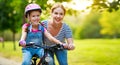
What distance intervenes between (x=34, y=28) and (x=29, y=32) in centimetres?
12

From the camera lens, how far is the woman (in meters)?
7.24

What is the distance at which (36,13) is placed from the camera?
7.05m

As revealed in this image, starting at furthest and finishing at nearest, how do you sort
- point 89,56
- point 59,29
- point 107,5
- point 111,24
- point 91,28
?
point 91,28 → point 111,24 → point 89,56 → point 107,5 → point 59,29

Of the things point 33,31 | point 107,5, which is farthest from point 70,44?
point 107,5

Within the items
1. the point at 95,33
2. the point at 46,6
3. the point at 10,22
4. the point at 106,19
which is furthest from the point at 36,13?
the point at 95,33

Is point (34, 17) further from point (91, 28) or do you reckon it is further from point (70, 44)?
point (91, 28)

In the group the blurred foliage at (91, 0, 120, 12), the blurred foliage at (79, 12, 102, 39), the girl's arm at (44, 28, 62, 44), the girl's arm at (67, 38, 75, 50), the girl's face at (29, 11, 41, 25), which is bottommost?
the blurred foliage at (79, 12, 102, 39)

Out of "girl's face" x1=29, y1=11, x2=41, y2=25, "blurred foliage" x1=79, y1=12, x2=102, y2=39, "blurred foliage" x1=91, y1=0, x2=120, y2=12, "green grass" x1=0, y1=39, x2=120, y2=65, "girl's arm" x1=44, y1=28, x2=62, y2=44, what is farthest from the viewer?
"blurred foliage" x1=79, y1=12, x2=102, y2=39

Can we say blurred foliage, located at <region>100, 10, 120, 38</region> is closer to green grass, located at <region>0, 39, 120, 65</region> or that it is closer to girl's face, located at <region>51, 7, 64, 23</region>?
green grass, located at <region>0, 39, 120, 65</region>

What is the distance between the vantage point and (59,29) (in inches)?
297

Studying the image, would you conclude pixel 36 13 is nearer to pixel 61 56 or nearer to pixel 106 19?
pixel 61 56

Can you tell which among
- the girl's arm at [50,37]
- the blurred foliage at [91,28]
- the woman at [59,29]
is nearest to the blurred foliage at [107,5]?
the woman at [59,29]

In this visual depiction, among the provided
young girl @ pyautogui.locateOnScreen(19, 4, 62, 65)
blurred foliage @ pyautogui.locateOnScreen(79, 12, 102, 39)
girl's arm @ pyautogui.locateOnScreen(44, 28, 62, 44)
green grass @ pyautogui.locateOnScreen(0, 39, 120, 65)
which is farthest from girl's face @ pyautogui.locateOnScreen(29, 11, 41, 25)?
blurred foliage @ pyautogui.locateOnScreen(79, 12, 102, 39)

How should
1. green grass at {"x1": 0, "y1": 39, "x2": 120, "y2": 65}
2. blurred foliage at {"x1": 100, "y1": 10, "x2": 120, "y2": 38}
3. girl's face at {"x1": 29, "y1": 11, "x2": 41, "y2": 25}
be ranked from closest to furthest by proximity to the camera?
girl's face at {"x1": 29, "y1": 11, "x2": 41, "y2": 25} < green grass at {"x1": 0, "y1": 39, "x2": 120, "y2": 65} < blurred foliage at {"x1": 100, "y1": 10, "x2": 120, "y2": 38}
